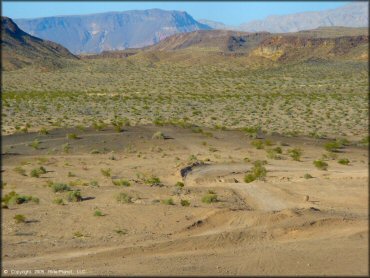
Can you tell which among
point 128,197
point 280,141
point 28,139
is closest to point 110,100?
point 28,139

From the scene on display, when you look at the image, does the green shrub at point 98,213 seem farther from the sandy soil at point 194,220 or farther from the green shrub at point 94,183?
the green shrub at point 94,183

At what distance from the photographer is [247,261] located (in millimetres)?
11734

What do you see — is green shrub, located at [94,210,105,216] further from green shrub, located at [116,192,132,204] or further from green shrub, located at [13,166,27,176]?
green shrub, located at [13,166,27,176]

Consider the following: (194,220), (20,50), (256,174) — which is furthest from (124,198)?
(20,50)

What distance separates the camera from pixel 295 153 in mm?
29859

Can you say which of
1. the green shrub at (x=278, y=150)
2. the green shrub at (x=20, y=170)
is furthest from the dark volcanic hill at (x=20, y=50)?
the green shrub at (x=278, y=150)

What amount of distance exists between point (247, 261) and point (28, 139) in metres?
27.7

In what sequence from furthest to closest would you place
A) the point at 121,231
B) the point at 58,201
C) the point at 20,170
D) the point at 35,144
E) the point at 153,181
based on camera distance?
the point at 35,144 < the point at 20,170 < the point at 153,181 < the point at 58,201 < the point at 121,231

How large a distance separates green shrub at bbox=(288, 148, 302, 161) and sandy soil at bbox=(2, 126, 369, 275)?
46 centimetres

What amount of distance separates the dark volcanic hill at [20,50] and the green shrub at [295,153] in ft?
312

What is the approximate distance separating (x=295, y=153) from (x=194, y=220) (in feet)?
48.1

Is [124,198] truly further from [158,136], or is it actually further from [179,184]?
[158,136]

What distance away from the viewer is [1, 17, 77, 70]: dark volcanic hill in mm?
119125

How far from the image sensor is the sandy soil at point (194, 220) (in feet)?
37.4
